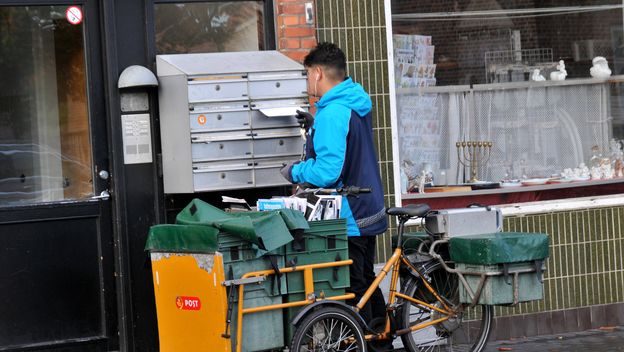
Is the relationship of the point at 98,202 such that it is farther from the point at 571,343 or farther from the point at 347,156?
the point at 571,343

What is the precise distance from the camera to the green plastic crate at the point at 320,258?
20.6 feet

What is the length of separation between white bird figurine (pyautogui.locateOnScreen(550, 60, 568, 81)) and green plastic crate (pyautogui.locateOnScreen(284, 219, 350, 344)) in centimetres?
358

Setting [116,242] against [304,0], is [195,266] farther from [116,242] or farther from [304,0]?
[304,0]

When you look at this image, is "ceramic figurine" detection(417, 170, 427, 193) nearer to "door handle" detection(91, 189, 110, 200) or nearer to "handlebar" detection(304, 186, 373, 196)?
"handlebar" detection(304, 186, 373, 196)

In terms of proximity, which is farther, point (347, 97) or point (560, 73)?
point (560, 73)

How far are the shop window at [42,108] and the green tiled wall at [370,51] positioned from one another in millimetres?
1873

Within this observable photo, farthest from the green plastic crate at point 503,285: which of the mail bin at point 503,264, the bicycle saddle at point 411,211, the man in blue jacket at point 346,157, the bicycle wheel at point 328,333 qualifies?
the bicycle wheel at point 328,333

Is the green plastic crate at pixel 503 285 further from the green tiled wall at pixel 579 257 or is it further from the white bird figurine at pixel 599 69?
the white bird figurine at pixel 599 69

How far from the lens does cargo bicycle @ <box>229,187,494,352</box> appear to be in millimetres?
6348

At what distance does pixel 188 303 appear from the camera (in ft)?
20.2

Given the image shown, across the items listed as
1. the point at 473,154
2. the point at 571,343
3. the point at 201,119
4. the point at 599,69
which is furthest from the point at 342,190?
the point at 599,69

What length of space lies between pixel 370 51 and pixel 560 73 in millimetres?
1963

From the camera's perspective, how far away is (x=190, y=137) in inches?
276

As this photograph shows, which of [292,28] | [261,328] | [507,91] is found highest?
[292,28]
